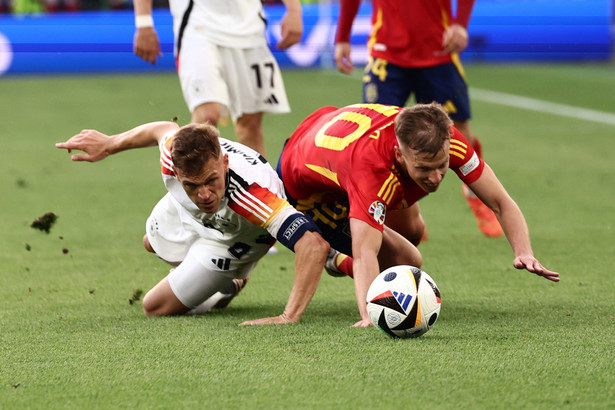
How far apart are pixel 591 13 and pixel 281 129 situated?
26.9ft

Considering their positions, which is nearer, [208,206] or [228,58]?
[208,206]

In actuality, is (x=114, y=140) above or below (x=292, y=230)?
above

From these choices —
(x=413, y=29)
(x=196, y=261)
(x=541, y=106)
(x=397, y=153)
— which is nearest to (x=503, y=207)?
(x=397, y=153)

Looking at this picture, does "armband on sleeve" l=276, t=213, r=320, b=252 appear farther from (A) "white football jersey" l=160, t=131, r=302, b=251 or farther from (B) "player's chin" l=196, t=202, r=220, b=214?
(B) "player's chin" l=196, t=202, r=220, b=214

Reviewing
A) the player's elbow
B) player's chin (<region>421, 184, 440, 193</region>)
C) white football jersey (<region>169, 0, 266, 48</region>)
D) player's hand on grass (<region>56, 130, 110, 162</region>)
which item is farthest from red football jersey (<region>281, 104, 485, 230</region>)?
white football jersey (<region>169, 0, 266, 48</region>)

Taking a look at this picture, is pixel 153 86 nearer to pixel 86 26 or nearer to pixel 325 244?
pixel 86 26

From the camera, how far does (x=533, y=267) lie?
13.4ft

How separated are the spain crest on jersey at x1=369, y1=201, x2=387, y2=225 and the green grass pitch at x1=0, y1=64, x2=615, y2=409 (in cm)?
45

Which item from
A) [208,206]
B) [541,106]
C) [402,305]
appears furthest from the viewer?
[541,106]

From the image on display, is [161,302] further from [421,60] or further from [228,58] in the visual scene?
[421,60]

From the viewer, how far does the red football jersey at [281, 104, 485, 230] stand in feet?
13.9

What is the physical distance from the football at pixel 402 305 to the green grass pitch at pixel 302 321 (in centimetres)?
7

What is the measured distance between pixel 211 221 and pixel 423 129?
45.7 inches

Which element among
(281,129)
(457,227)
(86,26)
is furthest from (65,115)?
(457,227)
